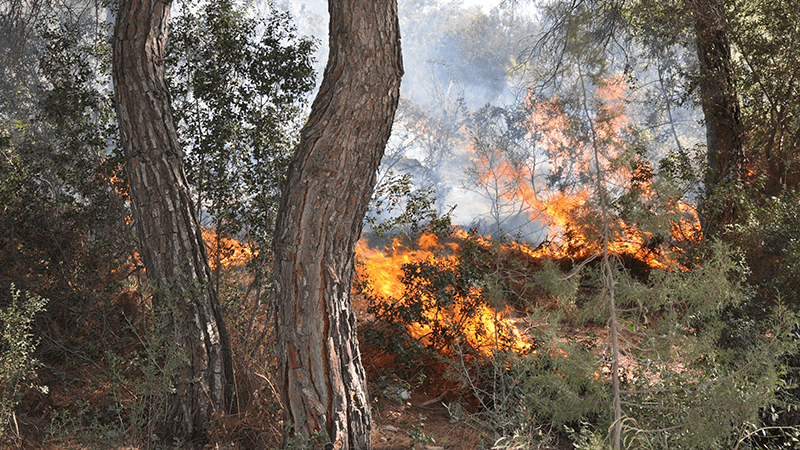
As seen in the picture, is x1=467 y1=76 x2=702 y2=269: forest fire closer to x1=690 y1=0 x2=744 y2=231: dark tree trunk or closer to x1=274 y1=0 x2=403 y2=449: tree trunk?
x1=690 y1=0 x2=744 y2=231: dark tree trunk

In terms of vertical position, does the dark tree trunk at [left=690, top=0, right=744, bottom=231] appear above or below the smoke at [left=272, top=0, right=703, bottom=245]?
below

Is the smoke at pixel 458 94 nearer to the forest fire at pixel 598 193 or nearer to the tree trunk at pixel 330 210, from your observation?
the forest fire at pixel 598 193

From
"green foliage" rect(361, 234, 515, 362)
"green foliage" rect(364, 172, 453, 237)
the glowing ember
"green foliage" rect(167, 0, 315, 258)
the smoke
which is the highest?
the smoke

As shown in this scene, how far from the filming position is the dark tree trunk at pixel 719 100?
506 cm

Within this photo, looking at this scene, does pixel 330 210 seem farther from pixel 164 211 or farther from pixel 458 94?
pixel 458 94

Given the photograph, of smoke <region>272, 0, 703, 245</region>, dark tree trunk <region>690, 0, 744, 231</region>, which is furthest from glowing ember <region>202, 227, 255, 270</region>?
smoke <region>272, 0, 703, 245</region>

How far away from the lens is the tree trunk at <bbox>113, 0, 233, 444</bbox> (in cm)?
293

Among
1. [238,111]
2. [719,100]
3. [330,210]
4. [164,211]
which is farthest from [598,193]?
[719,100]

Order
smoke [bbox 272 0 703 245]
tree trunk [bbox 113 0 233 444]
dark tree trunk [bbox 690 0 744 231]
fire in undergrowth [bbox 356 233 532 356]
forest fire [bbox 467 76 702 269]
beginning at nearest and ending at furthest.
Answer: forest fire [bbox 467 76 702 269], tree trunk [bbox 113 0 233 444], fire in undergrowth [bbox 356 233 532 356], dark tree trunk [bbox 690 0 744 231], smoke [bbox 272 0 703 245]

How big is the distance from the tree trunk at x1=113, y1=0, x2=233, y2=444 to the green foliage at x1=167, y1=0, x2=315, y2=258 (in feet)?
2.82

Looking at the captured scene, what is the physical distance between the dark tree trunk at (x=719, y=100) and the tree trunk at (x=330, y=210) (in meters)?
3.90

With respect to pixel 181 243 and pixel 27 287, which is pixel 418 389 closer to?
pixel 181 243

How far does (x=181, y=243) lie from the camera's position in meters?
2.98

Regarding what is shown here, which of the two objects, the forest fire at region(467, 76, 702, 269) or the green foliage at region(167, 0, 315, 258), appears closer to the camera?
the forest fire at region(467, 76, 702, 269)
